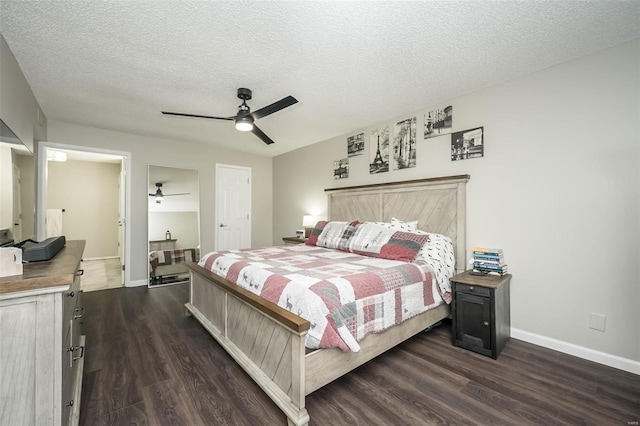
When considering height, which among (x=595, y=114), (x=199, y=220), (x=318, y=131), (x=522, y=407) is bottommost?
(x=522, y=407)

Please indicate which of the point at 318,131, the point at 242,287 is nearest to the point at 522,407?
the point at 242,287

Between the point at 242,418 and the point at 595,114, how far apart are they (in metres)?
3.36

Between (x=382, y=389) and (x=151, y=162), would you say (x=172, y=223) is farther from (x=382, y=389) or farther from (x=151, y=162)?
(x=382, y=389)

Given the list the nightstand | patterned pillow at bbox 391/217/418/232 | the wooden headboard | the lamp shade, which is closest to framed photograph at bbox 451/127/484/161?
the wooden headboard

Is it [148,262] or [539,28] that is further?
[148,262]

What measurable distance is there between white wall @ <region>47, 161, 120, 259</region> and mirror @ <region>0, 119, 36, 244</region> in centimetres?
420

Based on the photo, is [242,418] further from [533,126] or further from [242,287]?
[533,126]

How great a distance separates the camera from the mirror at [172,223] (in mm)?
4469

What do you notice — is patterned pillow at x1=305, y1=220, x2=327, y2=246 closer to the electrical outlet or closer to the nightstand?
the nightstand

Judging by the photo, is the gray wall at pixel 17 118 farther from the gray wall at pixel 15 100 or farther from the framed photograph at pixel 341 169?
the framed photograph at pixel 341 169

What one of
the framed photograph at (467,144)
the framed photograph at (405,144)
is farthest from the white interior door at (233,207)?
the framed photograph at (467,144)

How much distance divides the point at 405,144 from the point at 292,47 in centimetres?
196

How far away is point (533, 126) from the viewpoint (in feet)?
8.14

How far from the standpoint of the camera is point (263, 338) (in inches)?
71.3
